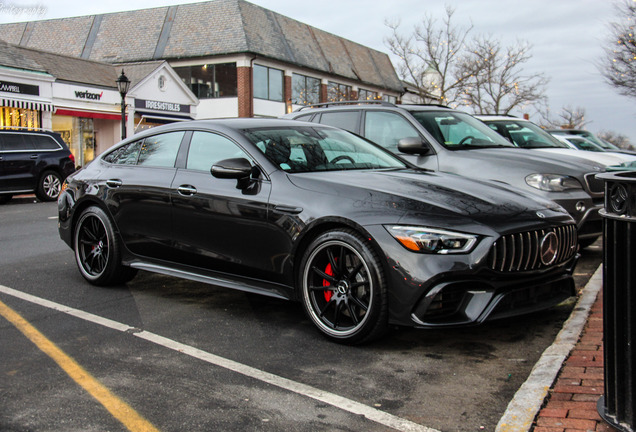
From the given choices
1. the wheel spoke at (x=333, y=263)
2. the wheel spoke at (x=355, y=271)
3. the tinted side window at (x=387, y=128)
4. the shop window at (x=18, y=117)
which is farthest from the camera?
the shop window at (x=18, y=117)

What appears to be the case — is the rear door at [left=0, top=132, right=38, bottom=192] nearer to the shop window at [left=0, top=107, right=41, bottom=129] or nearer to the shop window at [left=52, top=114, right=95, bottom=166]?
the shop window at [left=0, top=107, right=41, bottom=129]

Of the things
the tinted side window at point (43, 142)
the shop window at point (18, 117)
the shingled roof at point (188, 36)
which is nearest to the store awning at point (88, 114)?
the shop window at point (18, 117)

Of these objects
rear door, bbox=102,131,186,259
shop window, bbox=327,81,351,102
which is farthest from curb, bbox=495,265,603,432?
shop window, bbox=327,81,351,102

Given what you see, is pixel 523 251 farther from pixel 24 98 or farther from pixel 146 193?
pixel 24 98

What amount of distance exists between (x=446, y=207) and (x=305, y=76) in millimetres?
42655

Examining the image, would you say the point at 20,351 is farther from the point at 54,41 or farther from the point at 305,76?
the point at 54,41

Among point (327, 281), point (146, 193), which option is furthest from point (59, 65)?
point (327, 281)

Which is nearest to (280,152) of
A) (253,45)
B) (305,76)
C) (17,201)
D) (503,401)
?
(503,401)

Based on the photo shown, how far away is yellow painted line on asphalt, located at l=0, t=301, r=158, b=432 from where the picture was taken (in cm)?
315

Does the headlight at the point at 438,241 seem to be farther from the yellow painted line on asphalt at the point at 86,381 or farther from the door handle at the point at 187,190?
the door handle at the point at 187,190

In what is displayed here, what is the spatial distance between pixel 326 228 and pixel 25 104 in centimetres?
2453

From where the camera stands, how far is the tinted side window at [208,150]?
17.1 feet

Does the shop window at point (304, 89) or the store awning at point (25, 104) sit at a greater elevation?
the shop window at point (304, 89)

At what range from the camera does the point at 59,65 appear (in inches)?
1145
